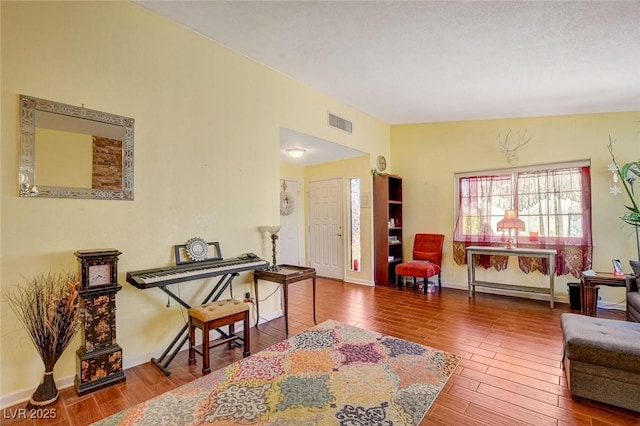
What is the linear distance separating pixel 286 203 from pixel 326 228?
3.30 ft

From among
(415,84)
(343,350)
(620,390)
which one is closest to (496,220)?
(415,84)

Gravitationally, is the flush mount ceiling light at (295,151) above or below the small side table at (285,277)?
above

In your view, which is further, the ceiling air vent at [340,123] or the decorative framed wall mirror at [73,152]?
the ceiling air vent at [340,123]

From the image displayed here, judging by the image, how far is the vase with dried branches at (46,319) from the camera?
1.96 m

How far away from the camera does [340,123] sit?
15.1 ft

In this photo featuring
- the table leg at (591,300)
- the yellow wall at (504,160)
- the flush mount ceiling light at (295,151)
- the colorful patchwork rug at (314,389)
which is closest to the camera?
the colorful patchwork rug at (314,389)

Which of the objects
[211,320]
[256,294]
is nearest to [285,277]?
[256,294]

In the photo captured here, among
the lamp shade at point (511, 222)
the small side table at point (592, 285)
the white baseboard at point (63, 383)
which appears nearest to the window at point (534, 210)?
the lamp shade at point (511, 222)

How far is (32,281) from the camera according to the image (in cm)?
206

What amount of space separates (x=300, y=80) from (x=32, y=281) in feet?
11.0

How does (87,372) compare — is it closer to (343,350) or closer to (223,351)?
(223,351)

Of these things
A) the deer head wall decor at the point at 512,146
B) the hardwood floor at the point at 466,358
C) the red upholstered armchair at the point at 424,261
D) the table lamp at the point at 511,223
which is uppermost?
the deer head wall decor at the point at 512,146

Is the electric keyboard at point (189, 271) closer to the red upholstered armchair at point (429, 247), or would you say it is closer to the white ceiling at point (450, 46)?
the white ceiling at point (450, 46)

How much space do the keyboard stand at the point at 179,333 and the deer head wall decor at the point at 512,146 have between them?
14.4 feet
